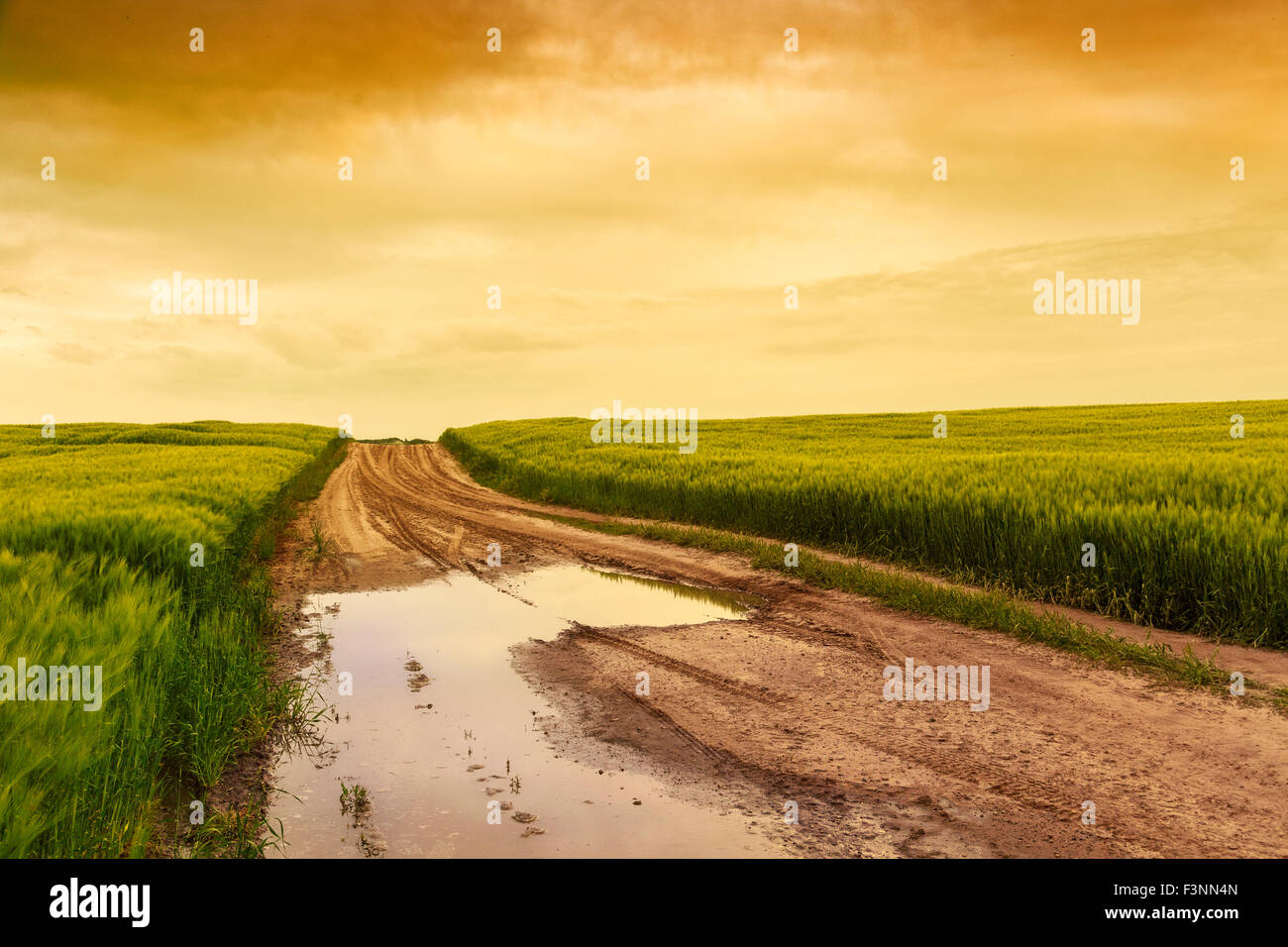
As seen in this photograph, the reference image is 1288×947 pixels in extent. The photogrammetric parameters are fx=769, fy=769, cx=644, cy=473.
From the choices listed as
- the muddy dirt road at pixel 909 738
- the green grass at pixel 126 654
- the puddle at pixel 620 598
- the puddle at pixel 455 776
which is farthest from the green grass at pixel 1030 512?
the green grass at pixel 126 654

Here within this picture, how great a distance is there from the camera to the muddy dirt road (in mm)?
4086

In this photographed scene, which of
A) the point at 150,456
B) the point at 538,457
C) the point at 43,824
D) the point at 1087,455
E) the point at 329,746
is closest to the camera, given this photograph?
the point at 43,824

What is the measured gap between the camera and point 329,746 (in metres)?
5.45

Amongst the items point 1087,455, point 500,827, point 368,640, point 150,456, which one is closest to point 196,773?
point 500,827

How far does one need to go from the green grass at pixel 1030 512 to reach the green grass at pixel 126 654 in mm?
8446

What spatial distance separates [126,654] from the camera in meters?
5.28

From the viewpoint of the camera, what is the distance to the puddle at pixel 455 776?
4.05m

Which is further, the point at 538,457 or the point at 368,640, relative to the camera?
the point at 538,457

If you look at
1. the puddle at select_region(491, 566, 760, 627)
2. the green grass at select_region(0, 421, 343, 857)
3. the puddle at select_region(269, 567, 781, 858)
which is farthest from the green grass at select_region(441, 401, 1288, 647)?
the green grass at select_region(0, 421, 343, 857)

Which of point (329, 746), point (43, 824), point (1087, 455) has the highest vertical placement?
point (1087, 455)

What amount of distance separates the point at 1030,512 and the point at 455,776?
8424 millimetres

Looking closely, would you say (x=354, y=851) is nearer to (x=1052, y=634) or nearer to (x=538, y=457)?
(x=1052, y=634)

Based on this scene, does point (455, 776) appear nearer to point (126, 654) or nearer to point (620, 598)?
point (126, 654)

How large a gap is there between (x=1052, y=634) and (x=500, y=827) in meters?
5.82
